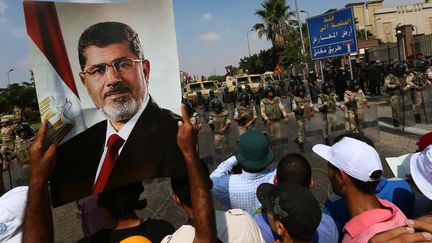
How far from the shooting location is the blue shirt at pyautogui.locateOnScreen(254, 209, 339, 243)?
1.91 meters

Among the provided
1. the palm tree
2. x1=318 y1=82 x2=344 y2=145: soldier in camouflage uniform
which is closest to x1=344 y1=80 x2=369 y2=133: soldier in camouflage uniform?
x1=318 y1=82 x2=344 y2=145: soldier in camouflage uniform

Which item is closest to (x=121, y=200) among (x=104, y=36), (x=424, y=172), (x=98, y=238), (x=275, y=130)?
(x=98, y=238)

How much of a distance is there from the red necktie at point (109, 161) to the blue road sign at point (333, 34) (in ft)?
39.1

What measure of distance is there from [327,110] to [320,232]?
739 centimetres

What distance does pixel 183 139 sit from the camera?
1.57 meters

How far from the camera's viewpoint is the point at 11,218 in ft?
5.43

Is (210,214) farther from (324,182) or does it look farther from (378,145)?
(378,145)

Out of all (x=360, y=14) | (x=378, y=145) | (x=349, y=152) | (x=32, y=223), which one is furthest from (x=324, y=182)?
(x=360, y=14)

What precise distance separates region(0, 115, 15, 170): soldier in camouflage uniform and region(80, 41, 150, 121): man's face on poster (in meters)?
7.16

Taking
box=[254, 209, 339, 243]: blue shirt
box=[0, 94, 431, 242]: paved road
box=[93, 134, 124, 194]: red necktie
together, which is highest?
box=[93, 134, 124, 194]: red necktie

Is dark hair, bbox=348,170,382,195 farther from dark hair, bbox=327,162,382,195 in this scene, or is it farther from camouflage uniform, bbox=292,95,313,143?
camouflage uniform, bbox=292,95,313,143

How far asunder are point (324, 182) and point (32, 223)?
5.03 m

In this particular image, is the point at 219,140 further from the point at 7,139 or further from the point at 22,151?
the point at 7,139

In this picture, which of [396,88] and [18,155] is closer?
[18,155]
